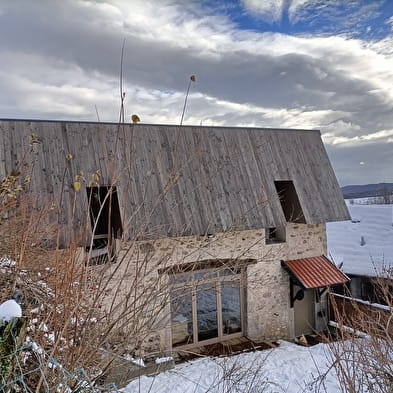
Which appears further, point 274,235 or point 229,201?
point 274,235

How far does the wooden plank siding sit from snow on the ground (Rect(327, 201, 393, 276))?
19.4 ft

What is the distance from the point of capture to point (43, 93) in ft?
24.6

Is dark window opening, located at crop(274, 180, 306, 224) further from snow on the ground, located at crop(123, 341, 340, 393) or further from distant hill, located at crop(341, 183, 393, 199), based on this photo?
distant hill, located at crop(341, 183, 393, 199)

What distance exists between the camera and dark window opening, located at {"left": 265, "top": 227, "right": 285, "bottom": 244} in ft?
30.2

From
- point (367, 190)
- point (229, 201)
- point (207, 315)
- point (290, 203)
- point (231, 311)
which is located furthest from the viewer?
point (367, 190)

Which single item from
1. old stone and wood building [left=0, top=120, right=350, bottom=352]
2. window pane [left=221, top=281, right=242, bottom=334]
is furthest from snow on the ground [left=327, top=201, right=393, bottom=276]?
window pane [left=221, top=281, right=242, bottom=334]

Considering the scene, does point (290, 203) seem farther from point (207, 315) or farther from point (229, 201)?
point (207, 315)

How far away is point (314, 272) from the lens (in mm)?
9023

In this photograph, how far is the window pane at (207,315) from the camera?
8.61m

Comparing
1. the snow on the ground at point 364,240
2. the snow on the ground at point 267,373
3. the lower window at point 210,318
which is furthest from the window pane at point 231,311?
the snow on the ground at point 364,240

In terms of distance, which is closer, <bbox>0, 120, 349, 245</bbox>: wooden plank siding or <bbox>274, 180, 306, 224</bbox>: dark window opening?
<bbox>0, 120, 349, 245</bbox>: wooden plank siding

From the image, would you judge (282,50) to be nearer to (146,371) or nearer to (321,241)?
(321,241)

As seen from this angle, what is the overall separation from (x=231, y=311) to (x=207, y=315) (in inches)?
27.0

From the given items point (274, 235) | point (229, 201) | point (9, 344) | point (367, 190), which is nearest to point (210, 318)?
point (274, 235)
